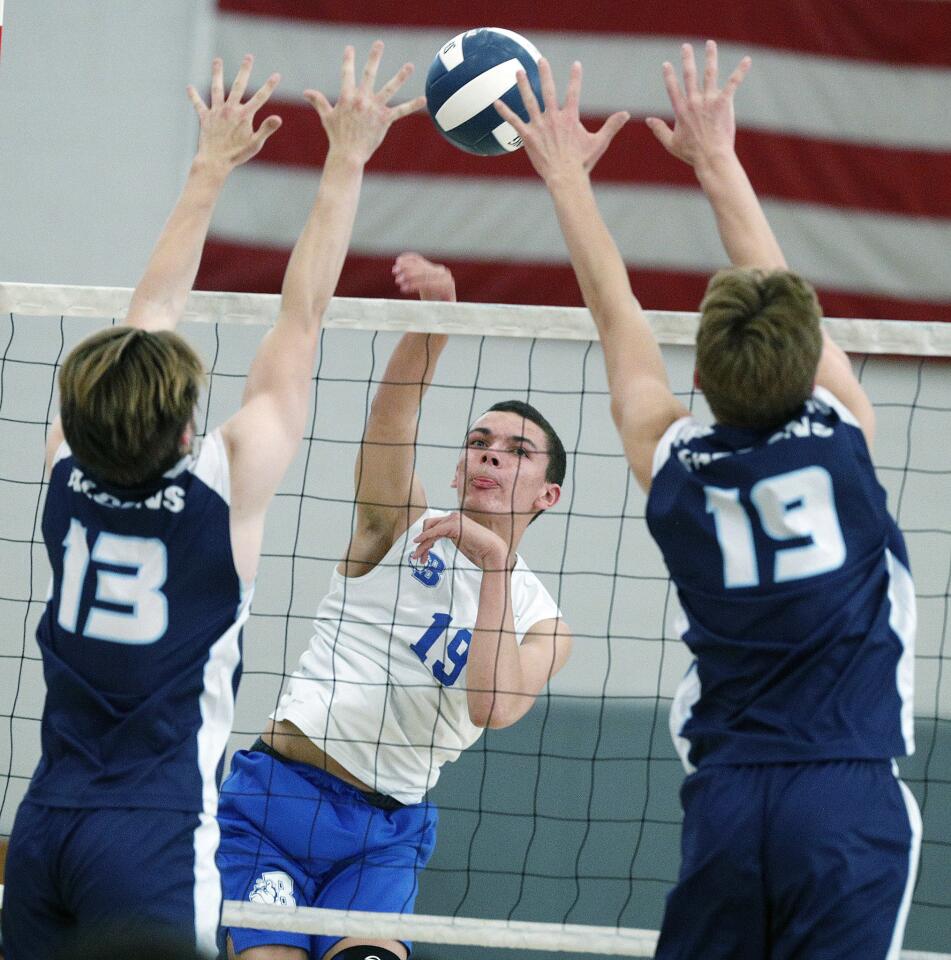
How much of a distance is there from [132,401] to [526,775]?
4091mm

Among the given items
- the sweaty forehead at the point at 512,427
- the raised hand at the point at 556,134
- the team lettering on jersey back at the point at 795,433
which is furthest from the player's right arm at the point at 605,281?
the sweaty forehead at the point at 512,427

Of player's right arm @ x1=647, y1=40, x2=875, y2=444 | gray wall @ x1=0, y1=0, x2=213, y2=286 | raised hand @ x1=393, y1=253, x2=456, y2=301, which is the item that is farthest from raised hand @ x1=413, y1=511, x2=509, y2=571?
gray wall @ x1=0, y1=0, x2=213, y2=286

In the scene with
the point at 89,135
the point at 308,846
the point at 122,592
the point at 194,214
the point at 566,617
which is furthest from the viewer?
the point at 89,135

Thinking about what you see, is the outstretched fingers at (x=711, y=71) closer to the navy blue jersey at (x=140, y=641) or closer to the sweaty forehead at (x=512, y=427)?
the navy blue jersey at (x=140, y=641)

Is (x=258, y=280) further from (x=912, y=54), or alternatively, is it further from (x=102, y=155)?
(x=912, y=54)

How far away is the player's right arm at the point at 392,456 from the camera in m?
4.28

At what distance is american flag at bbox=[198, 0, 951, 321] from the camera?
5.94 m

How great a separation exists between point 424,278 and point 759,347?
5.89 ft

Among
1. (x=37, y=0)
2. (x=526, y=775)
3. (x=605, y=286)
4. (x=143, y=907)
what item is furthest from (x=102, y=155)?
(x=143, y=907)

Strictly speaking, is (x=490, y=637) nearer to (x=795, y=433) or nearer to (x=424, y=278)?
(x=424, y=278)

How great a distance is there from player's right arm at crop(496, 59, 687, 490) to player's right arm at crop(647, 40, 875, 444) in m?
0.16

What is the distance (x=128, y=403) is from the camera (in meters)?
2.45

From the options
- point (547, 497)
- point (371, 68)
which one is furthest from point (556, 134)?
point (547, 497)

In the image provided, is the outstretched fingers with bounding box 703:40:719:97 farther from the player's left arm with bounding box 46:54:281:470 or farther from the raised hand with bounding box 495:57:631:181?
the player's left arm with bounding box 46:54:281:470
